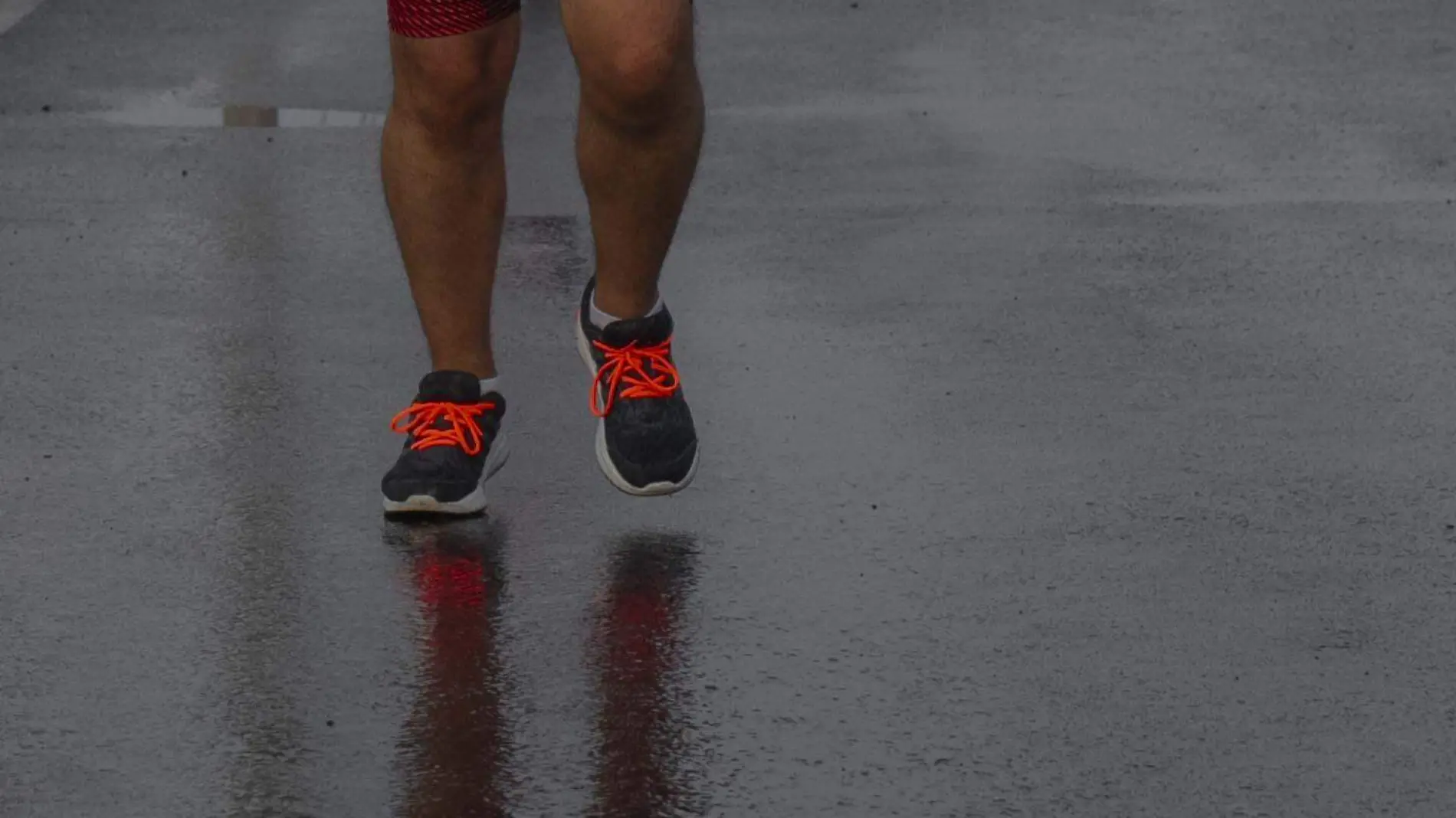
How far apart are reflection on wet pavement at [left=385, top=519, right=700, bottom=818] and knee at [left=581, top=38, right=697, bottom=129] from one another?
25.9 inches

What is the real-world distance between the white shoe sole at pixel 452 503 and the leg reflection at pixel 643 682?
0.26m

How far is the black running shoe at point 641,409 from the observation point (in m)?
4.75

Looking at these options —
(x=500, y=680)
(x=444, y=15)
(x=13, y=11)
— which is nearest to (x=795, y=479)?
(x=444, y=15)

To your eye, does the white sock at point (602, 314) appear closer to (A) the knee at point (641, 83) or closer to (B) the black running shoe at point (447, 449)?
(B) the black running shoe at point (447, 449)

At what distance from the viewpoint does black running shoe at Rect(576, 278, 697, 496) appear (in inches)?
187

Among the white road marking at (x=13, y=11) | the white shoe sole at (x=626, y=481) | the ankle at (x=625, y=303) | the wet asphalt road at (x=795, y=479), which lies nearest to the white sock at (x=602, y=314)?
the ankle at (x=625, y=303)

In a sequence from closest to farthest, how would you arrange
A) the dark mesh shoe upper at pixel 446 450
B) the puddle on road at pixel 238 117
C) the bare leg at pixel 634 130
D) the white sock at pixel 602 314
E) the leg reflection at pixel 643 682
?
the leg reflection at pixel 643 682 → the bare leg at pixel 634 130 → the dark mesh shoe upper at pixel 446 450 → the white sock at pixel 602 314 → the puddle on road at pixel 238 117

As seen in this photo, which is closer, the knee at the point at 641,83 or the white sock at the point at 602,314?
the knee at the point at 641,83

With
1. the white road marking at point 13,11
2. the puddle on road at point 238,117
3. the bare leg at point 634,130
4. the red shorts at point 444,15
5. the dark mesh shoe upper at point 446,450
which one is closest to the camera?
the bare leg at point 634,130

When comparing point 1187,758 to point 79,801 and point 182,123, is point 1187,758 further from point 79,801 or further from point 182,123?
point 182,123

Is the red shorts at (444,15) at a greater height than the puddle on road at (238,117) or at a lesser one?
greater

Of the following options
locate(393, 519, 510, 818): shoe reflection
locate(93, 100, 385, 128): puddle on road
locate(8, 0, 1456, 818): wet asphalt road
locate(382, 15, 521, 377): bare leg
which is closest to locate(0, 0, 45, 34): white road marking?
locate(8, 0, 1456, 818): wet asphalt road

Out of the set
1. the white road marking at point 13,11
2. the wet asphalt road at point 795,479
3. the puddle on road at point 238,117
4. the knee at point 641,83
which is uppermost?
the knee at point 641,83

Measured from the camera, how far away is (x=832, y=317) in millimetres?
6188
